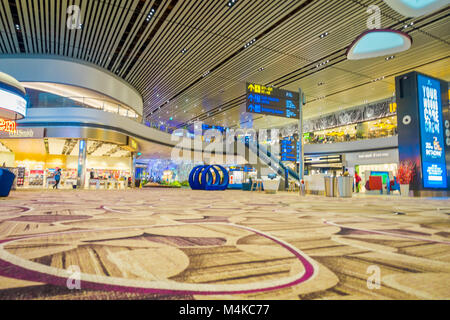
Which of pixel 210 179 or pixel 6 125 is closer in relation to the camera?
pixel 6 125

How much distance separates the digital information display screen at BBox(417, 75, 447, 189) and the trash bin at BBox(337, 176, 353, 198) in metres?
3.27

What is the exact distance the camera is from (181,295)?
Answer: 686mm

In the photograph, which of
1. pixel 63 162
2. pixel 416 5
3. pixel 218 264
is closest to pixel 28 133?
pixel 63 162

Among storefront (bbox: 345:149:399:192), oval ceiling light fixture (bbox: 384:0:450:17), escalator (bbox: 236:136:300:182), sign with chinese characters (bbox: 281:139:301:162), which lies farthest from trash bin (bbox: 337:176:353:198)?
sign with chinese characters (bbox: 281:139:301:162)

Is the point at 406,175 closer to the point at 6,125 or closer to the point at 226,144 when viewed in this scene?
the point at 226,144

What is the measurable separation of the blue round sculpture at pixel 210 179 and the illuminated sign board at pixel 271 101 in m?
4.69

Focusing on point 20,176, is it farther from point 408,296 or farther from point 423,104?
point 423,104

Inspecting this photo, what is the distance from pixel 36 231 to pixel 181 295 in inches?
54.6

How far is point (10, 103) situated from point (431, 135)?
627 inches

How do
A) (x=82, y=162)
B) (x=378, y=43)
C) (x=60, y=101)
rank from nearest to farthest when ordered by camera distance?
(x=378, y=43), (x=60, y=101), (x=82, y=162)

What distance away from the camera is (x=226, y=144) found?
20906 millimetres

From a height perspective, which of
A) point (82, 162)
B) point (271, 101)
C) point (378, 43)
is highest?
point (378, 43)

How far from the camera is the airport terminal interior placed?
0.90 metres

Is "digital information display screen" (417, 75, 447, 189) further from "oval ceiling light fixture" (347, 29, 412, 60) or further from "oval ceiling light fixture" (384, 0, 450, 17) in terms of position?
"oval ceiling light fixture" (384, 0, 450, 17)
